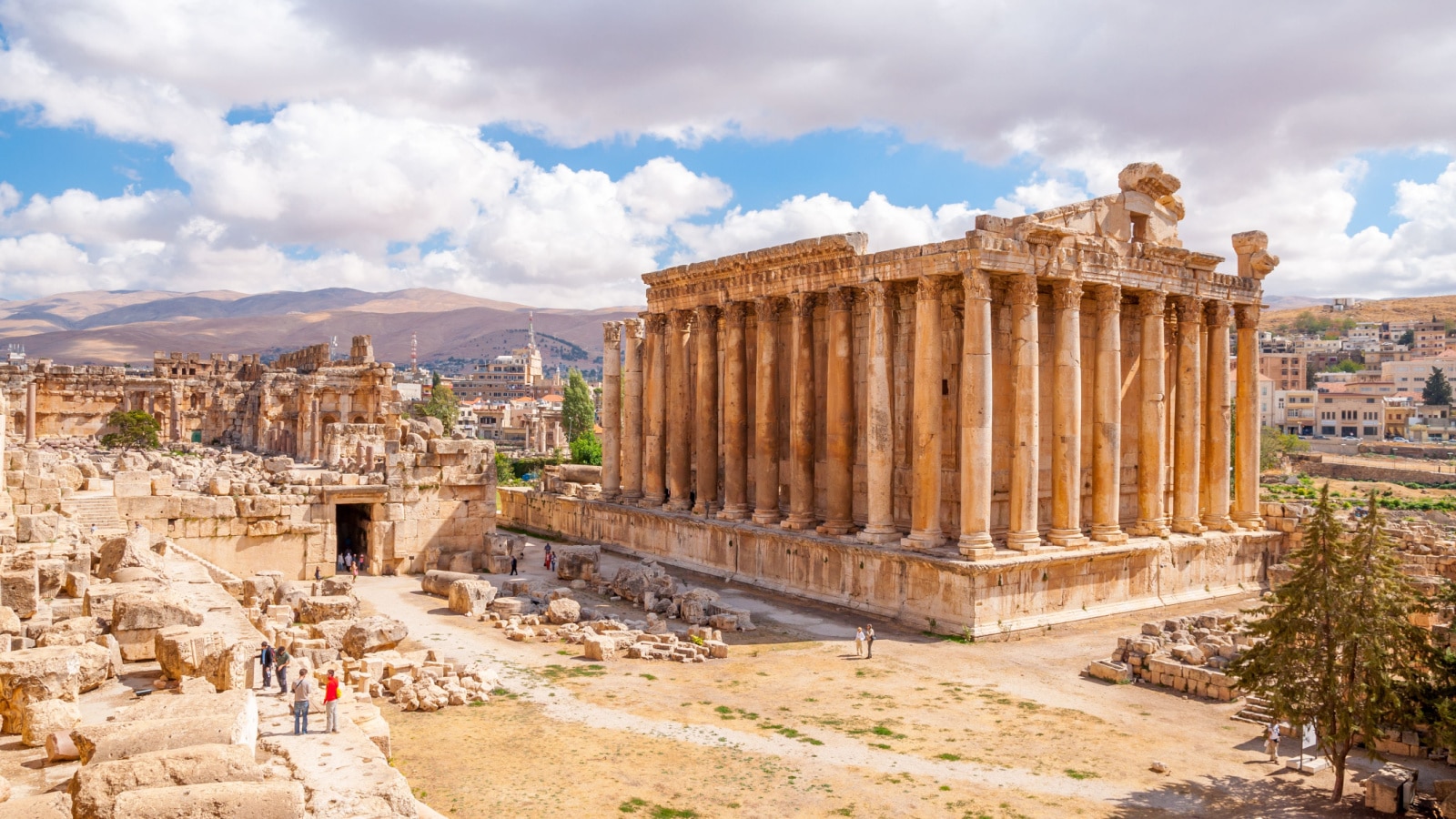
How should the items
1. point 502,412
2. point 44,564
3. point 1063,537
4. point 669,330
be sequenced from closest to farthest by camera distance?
1. point 44,564
2. point 1063,537
3. point 669,330
4. point 502,412

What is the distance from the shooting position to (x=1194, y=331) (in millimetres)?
30016

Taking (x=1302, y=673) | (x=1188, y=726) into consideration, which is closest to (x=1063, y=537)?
(x=1188, y=726)

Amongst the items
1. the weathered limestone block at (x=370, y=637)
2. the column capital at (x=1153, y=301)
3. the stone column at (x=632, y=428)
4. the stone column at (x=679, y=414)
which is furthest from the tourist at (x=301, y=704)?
the stone column at (x=632, y=428)

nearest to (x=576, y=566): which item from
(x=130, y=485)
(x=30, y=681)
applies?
(x=130, y=485)

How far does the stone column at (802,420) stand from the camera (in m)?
30.2

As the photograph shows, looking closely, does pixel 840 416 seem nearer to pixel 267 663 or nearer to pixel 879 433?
pixel 879 433

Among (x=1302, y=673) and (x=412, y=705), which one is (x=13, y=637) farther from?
(x=1302, y=673)

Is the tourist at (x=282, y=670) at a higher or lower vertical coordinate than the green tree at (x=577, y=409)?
lower

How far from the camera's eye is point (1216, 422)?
104 ft

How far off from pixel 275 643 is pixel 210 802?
10261 mm

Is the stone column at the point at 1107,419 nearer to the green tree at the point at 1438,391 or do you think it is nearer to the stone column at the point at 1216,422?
the stone column at the point at 1216,422

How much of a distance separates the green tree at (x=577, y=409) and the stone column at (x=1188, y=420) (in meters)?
62.9

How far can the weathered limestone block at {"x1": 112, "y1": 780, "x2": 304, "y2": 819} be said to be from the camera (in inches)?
322

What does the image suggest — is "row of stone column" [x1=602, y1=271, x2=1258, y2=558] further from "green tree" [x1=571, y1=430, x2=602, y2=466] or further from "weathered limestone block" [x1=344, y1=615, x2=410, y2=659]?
"green tree" [x1=571, y1=430, x2=602, y2=466]
